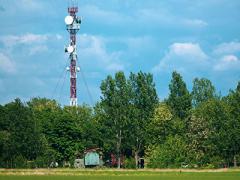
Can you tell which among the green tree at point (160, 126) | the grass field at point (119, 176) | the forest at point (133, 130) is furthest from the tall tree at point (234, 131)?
the grass field at point (119, 176)

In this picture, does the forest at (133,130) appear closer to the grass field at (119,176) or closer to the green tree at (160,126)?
the green tree at (160,126)

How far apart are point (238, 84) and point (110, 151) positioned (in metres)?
26.3

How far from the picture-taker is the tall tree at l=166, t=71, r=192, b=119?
10150 cm

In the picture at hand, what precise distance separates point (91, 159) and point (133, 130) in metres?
8.56

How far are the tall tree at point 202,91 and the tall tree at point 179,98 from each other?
2031 centimetres

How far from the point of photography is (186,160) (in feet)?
298

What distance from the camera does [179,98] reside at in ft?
333

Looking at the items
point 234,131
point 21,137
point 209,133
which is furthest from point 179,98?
point 21,137

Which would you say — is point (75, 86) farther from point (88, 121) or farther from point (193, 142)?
point (193, 142)

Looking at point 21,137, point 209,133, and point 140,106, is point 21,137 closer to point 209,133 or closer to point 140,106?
point 140,106

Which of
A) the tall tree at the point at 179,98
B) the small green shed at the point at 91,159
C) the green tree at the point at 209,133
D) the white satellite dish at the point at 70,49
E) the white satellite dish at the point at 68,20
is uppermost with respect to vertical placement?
the white satellite dish at the point at 68,20

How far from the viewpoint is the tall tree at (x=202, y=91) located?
403 ft

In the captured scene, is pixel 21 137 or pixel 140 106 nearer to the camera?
pixel 21 137

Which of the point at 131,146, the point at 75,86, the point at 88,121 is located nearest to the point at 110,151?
the point at 131,146
